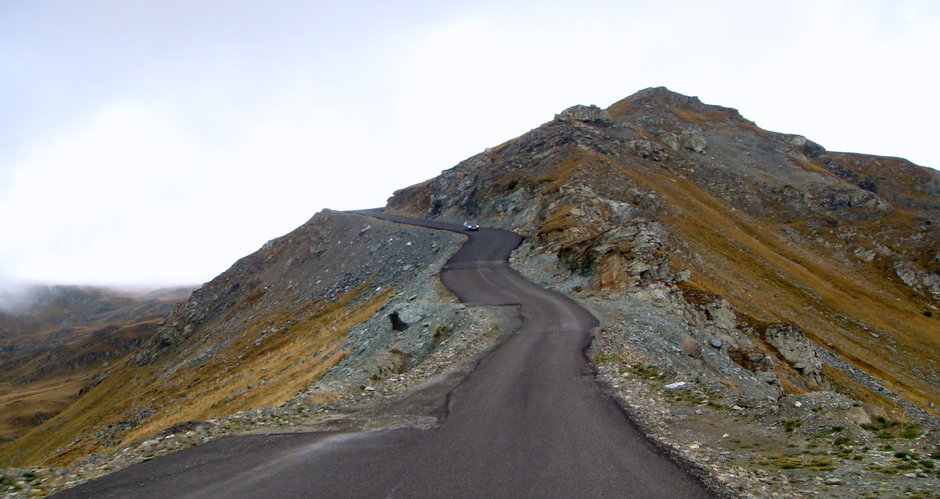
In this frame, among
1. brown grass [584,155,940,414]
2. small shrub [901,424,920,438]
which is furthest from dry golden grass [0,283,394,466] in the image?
brown grass [584,155,940,414]

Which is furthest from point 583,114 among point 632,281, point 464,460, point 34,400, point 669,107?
point 34,400

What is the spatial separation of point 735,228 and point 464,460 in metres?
61.4

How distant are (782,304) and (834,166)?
72427 mm

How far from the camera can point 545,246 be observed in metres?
44.3

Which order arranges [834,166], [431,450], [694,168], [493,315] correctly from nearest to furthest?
[431,450] → [493,315] → [694,168] → [834,166]

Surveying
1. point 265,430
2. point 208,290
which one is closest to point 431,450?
point 265,430

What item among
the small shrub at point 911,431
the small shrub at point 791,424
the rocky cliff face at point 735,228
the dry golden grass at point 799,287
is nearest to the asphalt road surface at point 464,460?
the small shrub at point 791,424

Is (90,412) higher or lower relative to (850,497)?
lower

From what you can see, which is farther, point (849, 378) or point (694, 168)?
point (694, 168)

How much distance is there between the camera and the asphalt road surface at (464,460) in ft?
29.3

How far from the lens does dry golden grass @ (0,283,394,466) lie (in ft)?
107

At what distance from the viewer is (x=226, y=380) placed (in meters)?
42.5

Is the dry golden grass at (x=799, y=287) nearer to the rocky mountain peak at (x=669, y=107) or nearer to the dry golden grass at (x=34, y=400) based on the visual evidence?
the rocky mountain peak at (x=669, y=107)

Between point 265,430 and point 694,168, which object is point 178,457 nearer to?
point 265,430
